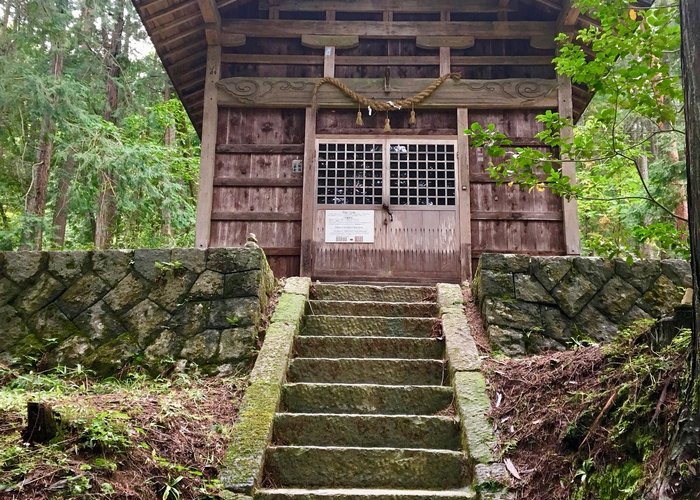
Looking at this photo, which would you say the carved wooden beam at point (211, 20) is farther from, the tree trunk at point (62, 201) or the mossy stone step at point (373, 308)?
the tree trunk at point (62, 201)

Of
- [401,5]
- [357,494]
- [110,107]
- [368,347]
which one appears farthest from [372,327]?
[110,107]

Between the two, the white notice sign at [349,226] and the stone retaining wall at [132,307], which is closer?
the stone retaining wall at [132,307]

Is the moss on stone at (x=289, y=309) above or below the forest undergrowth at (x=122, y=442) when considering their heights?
above

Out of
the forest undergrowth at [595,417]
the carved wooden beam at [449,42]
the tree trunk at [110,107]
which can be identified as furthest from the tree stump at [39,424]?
the tree trunk at [110,107]

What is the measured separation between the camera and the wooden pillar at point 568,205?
7945 millimetres

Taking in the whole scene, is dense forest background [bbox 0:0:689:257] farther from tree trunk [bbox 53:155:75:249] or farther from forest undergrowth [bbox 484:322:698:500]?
forest undergrowth [bbox 484:322:698:500]

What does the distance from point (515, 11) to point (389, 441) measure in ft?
23.7

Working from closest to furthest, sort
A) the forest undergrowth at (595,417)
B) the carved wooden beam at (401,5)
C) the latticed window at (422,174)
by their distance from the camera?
the forest undergrowth at (595,417) < the latticed window at (422,174) < the carved wooden beam at (401,5)

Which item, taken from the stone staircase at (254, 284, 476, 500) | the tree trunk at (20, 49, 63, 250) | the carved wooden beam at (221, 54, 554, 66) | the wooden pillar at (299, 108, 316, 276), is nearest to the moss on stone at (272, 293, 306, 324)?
the stone staircase at (254, 284, 476, 500)

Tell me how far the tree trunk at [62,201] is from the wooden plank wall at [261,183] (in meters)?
5.64

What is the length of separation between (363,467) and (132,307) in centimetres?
261

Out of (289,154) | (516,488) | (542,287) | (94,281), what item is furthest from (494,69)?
(516,488)

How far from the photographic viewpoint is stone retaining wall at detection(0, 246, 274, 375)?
4.82 metres

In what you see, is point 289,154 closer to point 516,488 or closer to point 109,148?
point 109,148
